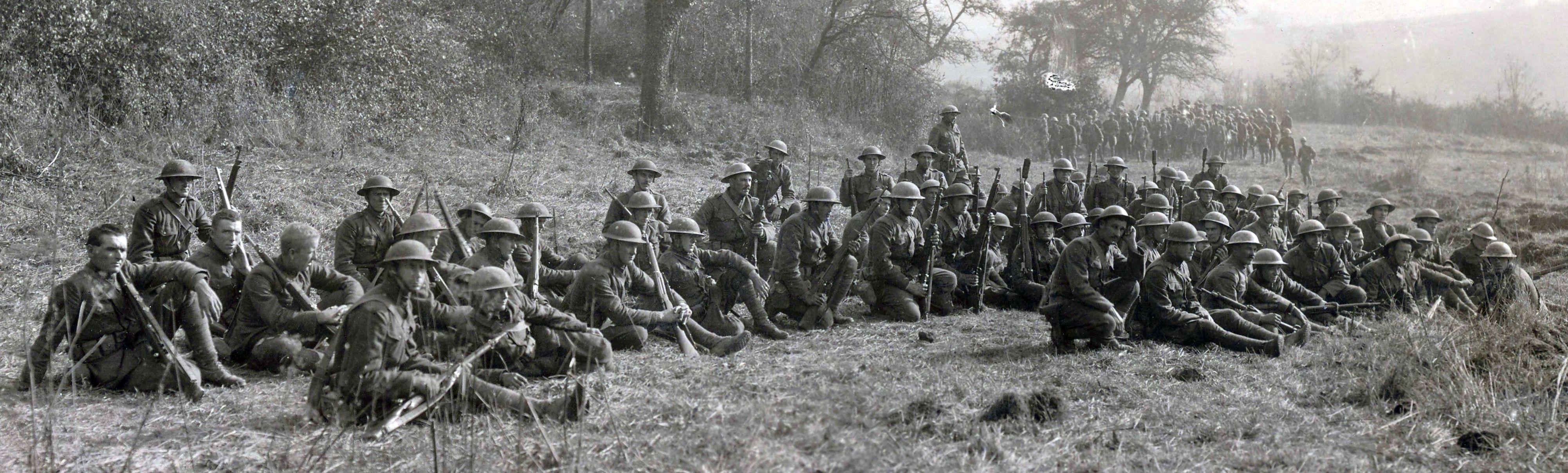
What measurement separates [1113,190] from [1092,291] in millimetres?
5594

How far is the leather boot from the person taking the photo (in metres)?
7.77

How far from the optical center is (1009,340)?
28.1 feet

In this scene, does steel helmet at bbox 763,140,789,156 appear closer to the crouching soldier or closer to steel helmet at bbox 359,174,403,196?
steel helmet at bbox 359,174,403,196

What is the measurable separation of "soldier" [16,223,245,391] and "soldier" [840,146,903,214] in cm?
705

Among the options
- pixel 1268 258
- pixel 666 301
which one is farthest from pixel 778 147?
pixel 1268 258

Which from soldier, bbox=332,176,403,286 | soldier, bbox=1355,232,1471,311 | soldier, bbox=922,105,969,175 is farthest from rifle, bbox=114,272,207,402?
soldier, bbox=1355,232,1471,311

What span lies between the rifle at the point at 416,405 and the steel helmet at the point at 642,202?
3.89 meters

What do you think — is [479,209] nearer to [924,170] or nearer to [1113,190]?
[924,170]

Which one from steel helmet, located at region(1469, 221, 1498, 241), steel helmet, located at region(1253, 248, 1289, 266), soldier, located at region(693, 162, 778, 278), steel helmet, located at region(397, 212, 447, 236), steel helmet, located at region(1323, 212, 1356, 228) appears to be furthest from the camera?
steel helmet, located at region(1323, 212, 1356, 228)

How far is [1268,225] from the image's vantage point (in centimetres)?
1138

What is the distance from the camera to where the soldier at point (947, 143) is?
13352 millimetres

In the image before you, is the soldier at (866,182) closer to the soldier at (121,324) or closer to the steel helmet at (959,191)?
the steel helmet at (959,191)

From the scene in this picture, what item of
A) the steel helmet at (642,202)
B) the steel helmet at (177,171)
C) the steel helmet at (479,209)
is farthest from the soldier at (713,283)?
the steel helmet at (177,171)

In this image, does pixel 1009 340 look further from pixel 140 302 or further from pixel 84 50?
pixel 84 50
